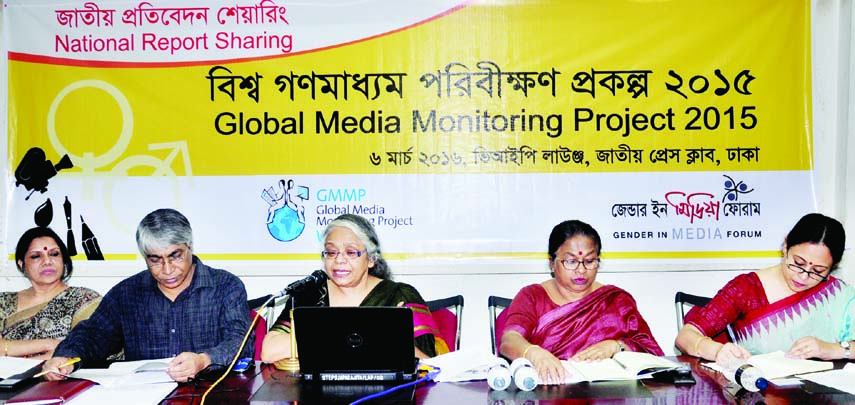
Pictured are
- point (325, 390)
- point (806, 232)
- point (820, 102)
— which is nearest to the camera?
point (325, 390)

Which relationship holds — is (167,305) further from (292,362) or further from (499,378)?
(499,378)

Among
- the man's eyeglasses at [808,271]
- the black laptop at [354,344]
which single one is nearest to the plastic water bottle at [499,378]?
the black laptop at [354,344]

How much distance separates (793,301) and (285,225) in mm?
2454

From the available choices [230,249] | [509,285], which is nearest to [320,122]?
[230,249]

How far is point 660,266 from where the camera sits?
441cm

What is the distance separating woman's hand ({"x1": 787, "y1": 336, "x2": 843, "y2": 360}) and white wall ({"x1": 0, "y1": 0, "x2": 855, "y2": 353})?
3.85 ft

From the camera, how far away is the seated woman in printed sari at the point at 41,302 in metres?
4.03

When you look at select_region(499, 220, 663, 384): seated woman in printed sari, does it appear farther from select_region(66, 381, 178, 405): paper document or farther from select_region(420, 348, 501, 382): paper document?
select_region(66, 381, 178, 405): paper document

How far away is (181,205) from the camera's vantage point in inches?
175

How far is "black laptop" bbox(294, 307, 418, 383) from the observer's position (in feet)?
9.51

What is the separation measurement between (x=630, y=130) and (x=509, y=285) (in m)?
1.02

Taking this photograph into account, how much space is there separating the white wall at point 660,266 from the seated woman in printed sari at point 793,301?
691mm

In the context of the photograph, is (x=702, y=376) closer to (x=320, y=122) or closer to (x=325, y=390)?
(x=325, y=390)

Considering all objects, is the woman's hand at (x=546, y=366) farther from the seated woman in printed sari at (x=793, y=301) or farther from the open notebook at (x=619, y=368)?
the seated woman in printed sari at (x=793, y=301)
